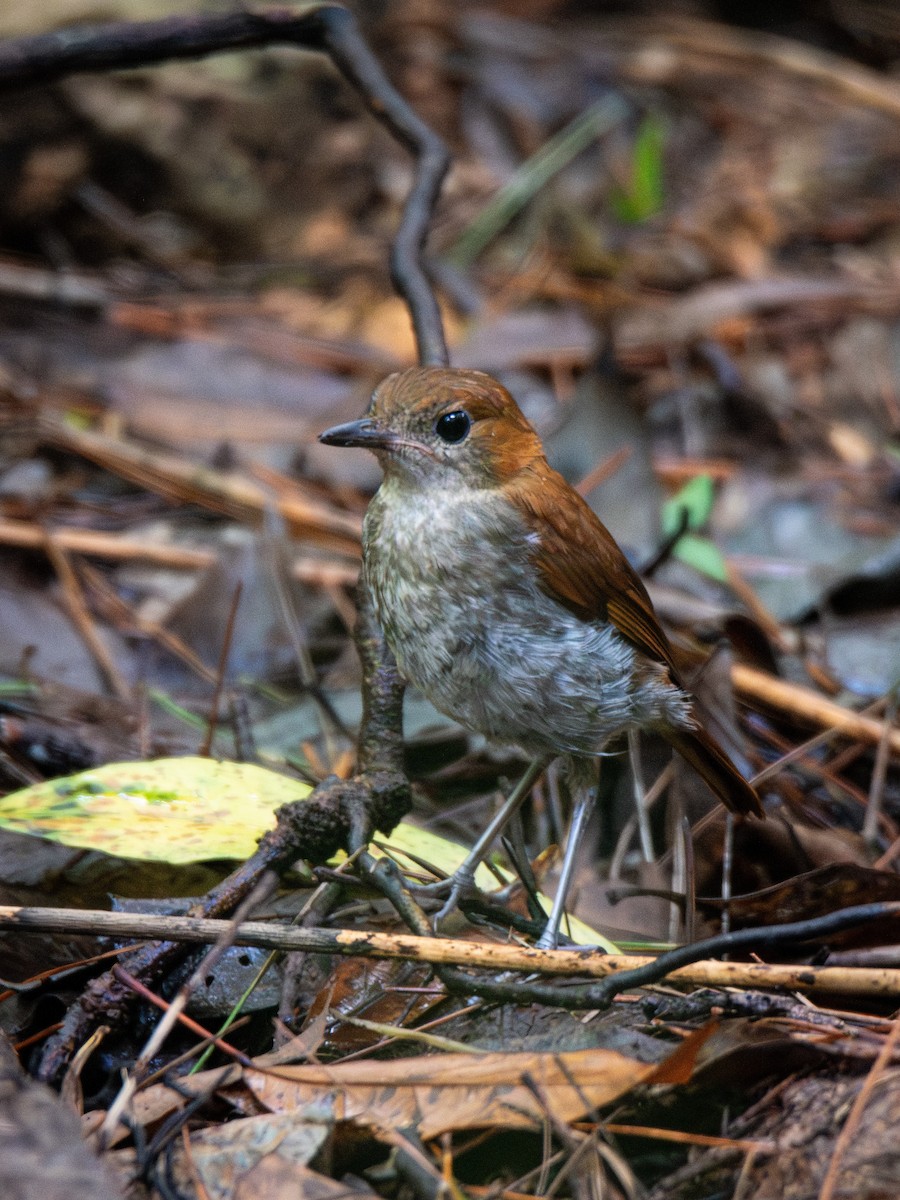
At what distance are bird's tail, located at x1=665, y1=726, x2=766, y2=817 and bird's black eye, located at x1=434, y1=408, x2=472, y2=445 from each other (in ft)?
3.15

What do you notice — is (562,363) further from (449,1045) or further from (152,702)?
(449,1045)

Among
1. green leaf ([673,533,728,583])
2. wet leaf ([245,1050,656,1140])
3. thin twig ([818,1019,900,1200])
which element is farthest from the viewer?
green leaf ([673,533,728,583])

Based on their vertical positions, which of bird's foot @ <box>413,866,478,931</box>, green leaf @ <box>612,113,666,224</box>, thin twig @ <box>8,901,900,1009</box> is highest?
green leaf @ <box>612,113,666,224</box>

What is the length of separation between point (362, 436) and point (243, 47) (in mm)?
2069

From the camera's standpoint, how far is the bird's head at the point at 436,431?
307cm

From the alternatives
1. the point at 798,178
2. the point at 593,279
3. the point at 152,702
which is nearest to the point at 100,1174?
the point at 152,702

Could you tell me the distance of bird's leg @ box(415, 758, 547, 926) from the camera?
303cm

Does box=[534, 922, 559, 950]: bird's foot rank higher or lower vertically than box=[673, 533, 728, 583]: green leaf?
lower

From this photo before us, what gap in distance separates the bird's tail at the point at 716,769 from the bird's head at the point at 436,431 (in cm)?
85

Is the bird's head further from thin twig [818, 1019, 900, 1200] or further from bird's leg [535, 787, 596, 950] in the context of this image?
thin twig [818, 1019, 900, 1200]

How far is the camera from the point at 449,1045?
2.44 meters

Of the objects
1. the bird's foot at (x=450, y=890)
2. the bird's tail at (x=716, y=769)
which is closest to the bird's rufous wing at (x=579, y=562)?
the bird's tail at (x=716, y=769)

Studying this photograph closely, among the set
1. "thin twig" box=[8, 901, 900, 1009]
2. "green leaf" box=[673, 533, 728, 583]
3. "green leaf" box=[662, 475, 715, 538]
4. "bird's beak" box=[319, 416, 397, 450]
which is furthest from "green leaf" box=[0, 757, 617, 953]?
"green leaf" box=[662, 475, 715, 538]

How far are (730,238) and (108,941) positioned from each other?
20.5 feet
